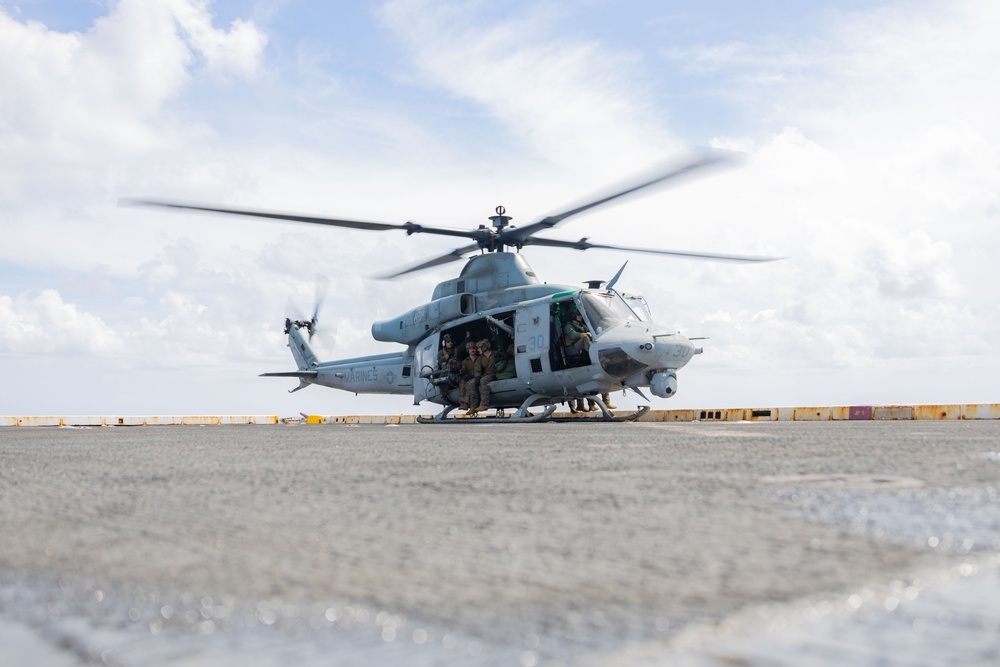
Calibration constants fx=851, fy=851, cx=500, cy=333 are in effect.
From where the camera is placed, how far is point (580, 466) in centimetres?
400

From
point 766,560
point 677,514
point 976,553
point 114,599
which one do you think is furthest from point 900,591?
point 114,599

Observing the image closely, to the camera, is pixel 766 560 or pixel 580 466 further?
pixel 580 466

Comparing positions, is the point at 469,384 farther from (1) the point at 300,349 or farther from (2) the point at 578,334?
(1) the point at 300,349

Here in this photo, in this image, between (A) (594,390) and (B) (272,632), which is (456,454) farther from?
(A) (594,390)

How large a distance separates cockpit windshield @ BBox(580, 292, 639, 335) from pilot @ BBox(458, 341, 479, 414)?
2.60 metres

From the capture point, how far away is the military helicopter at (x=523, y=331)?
42.7 feet

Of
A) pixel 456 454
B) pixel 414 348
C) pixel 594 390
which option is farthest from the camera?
pixel 414 348

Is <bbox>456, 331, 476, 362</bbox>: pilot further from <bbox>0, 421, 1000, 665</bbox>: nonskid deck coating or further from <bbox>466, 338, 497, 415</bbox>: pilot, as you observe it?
<bbox>0, 421, 1000, 665</bbox>: nonskid deck coating

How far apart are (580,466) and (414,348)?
13.2 metres

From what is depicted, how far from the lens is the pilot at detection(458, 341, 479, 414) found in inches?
603

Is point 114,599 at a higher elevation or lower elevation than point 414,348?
lower

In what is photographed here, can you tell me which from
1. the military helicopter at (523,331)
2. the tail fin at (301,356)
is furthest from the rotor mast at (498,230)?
the tail fin at (301,356)

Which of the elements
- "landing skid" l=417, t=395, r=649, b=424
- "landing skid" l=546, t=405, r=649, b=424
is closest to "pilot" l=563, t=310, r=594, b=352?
"landing skid" l=417, t=395, r=649, b=424

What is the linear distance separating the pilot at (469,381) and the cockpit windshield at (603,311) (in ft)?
8.52
